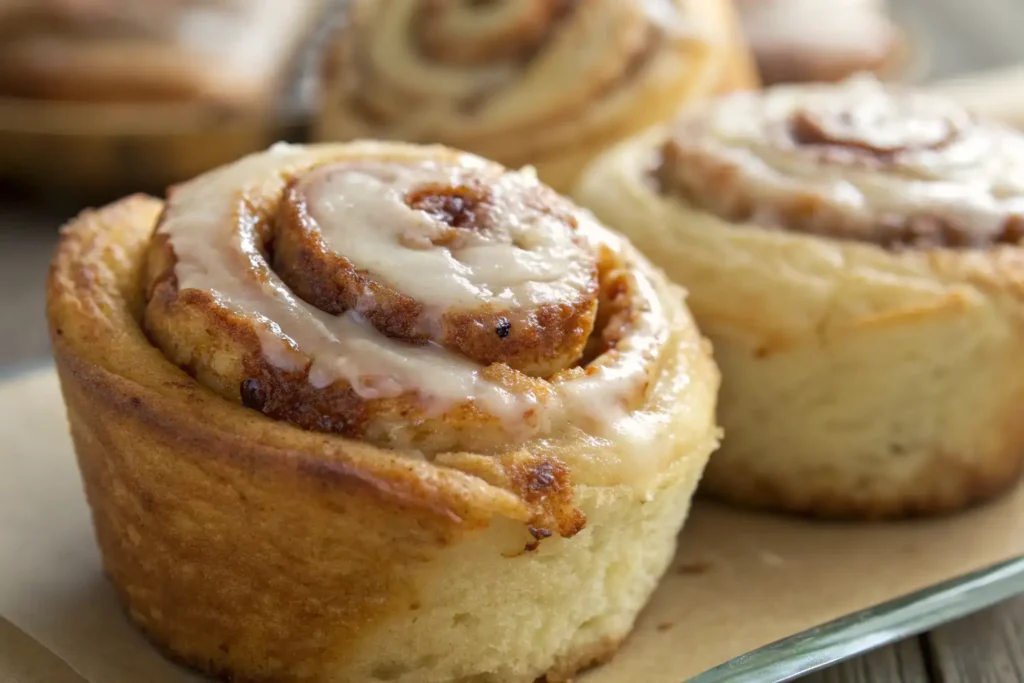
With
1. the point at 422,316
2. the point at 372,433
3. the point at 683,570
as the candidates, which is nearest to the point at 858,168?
the point at 683,570

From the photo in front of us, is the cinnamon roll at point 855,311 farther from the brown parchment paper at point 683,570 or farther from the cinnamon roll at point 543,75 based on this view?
the cinnamon roll at point 543,75

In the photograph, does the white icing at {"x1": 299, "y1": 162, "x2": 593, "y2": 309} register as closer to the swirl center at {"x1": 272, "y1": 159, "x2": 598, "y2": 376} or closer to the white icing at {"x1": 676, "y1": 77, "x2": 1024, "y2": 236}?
the swirl center at {"x1": 272, "y1": 159, "x2": 598, "y2": 376}

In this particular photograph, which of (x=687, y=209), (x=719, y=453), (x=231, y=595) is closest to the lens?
(x=231, y=595)

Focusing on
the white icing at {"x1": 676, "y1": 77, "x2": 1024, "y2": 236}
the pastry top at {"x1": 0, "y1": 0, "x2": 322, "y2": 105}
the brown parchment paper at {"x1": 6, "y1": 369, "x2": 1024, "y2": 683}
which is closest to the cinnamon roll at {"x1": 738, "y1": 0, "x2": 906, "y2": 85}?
the white icing at {"x1": 676, "y1": 77, "x2": 1024, "y2": 236}

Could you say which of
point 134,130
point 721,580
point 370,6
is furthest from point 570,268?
point 134,130

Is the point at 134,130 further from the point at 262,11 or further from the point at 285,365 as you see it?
the point at 285,365

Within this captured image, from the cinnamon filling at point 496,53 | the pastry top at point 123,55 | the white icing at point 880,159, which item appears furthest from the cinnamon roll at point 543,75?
the pastry top at point 123,55
